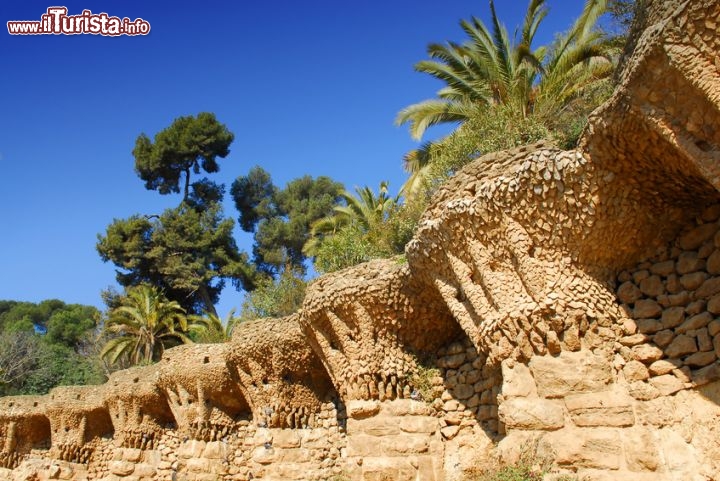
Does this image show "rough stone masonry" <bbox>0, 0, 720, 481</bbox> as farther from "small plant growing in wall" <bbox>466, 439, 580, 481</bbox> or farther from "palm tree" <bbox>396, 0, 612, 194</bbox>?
"palm tree" <bbox>396, 0, 612, 194</bbox>

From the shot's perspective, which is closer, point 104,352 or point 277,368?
point 277,368

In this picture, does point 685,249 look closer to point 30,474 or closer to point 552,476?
point 552,476

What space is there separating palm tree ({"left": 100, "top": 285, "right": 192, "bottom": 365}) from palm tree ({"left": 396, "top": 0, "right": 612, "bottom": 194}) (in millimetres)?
15082

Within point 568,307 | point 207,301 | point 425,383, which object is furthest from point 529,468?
point 207,301

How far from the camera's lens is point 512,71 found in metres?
13.0

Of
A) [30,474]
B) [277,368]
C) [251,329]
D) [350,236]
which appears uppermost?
[350,236]

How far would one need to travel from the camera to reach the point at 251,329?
12.0 metres

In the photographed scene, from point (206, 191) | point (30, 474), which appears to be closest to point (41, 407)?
point (30, 474)

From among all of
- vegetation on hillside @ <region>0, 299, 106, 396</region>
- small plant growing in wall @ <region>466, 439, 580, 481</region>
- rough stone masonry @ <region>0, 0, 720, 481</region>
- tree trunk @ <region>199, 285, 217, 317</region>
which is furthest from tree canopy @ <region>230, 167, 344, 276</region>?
small plant growing in wall @ <region>466, 439, 580, 481</region>

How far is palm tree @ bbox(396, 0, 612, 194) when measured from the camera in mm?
12461

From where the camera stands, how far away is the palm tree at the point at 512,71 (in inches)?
491

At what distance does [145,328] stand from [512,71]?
19127 mm

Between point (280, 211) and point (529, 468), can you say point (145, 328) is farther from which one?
point (529, 468)

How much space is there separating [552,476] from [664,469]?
1.04m
